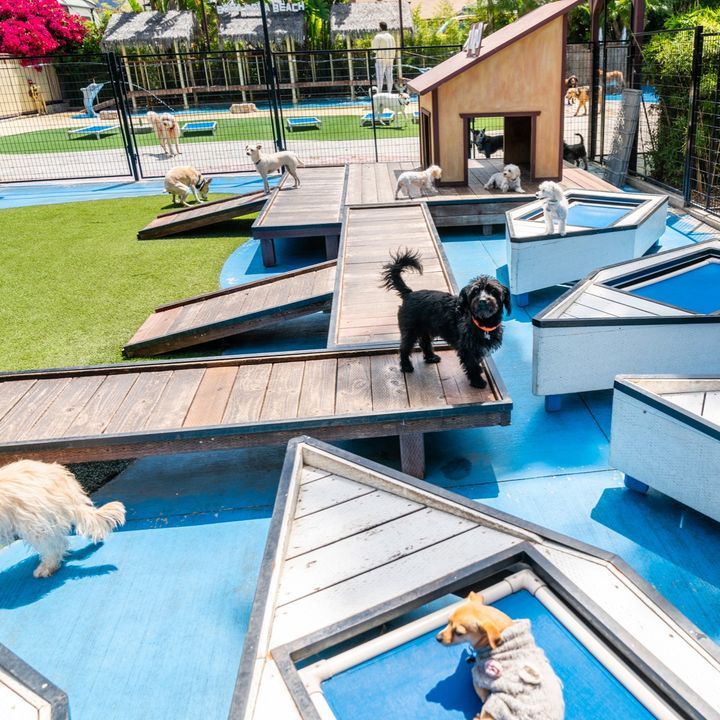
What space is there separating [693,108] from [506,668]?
29.4 feet

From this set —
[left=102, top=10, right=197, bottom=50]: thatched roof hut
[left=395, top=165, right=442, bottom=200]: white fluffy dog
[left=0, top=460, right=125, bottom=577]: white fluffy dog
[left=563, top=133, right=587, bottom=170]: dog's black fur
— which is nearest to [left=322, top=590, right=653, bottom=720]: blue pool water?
[left=0, top=460, right=125, bottom=577]: white fluffy dog

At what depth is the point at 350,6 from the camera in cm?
3594

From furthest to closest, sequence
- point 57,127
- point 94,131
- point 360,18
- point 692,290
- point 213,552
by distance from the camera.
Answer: point 360,18 → point 57,127 → point 94,131 → point 692,290 → point 213,552

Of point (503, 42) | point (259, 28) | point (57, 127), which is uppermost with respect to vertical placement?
point (259, 28)

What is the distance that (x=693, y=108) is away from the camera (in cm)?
867

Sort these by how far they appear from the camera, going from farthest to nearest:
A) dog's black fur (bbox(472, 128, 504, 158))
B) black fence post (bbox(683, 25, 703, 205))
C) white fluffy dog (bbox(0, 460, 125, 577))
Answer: dog's black fur (bbox(472, 128, 504, 158))
black fence post (bbox(683, 25, 703, 205))
white fluffy dog (bbox(0, 460, 125, 577))

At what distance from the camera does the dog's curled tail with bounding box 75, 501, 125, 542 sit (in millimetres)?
3293

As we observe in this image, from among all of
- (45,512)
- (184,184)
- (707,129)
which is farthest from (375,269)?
(184,184)

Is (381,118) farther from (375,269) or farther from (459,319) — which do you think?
(459,319)

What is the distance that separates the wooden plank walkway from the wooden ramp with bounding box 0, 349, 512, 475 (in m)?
4.03

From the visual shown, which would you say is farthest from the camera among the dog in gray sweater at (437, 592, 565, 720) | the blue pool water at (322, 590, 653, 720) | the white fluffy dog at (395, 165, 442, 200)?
the white fluffy dog at (395, 165, 442, 200)

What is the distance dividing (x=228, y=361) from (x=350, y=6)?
3690 cm

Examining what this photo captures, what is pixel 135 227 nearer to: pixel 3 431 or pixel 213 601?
pixel 3 431

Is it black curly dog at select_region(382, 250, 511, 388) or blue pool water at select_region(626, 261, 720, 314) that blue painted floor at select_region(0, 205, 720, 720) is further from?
blue pool water at select_region(626, 261, 720, 314)
